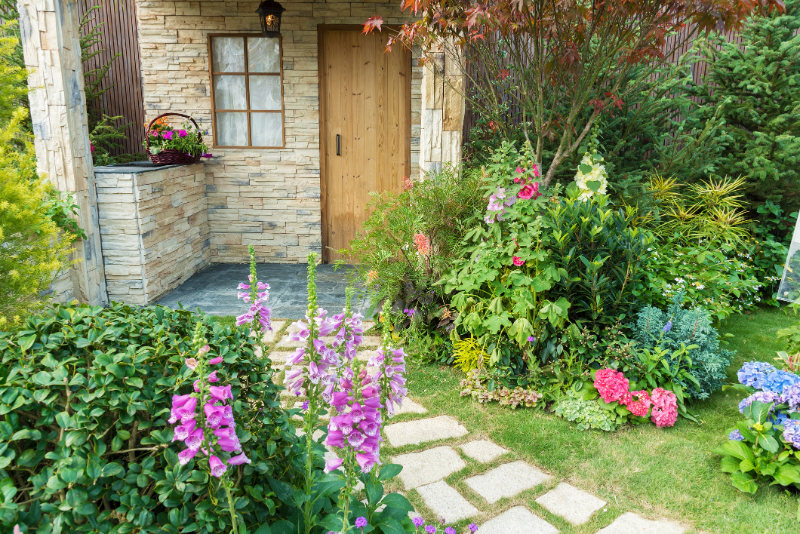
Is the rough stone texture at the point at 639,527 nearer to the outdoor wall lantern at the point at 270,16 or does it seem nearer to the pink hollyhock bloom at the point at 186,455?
the pink hollyhock bloom at the point at 186,455

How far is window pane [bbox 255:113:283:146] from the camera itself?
5.52 meters

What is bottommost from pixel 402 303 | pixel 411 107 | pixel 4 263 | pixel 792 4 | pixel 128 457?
pixel 402 303

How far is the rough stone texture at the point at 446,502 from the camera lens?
2031mm

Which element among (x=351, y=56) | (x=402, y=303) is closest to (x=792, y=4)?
(x=351, y=56)

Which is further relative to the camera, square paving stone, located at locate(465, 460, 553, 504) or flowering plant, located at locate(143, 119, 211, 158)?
flowering plant, located at locate(143, 119, 211, 158)

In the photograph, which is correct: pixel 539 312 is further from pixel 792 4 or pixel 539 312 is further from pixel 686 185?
pixel 792 4

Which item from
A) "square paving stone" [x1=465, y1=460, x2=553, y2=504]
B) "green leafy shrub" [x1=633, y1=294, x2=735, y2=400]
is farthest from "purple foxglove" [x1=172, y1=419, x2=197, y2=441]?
"green leafy shrub" [x1=633, y1=294, x2=735, y2=400]

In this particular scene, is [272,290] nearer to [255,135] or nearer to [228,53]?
[255,135]

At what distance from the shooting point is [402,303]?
3664 millimetres

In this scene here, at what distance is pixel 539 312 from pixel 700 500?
1.11 m

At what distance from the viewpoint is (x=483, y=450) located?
249 cm

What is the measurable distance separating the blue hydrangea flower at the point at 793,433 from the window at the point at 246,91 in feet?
15.8

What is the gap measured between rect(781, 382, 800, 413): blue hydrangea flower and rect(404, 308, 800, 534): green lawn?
35 cm

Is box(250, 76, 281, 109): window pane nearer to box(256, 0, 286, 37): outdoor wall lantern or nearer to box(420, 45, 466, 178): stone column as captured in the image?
box(256, 0, 286, 37): outdoor wall lantern
